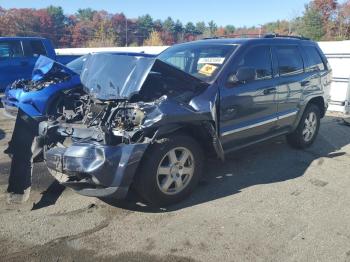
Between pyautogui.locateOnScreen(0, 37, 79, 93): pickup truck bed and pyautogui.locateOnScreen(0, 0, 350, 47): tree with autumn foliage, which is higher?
pyautogui.locateOnScreen(0, 0, 350, 47): tree with autumn foliage

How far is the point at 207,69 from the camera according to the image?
16.2 feet

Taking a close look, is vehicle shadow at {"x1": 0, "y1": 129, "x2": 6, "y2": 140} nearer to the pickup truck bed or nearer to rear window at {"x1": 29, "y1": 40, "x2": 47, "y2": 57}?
the pickup truck bed

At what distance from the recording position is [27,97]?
25.5 ft

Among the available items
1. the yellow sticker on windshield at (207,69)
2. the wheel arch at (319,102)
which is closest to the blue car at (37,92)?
the yellow sticker on windshield at (207,69)

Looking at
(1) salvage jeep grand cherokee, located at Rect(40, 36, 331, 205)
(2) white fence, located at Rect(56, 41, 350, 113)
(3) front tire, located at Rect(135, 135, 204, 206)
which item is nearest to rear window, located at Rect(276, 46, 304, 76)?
(1) salvage jeep grand cherokee, located at Rect(40, 36, 331, 205)

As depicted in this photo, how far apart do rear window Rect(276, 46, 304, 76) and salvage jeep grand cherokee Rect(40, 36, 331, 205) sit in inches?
1.1

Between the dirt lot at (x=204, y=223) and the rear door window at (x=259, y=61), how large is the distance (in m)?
1.39

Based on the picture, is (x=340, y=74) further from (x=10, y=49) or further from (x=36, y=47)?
(x=10, y=49)

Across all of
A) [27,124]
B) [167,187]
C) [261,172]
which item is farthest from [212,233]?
[27,124]

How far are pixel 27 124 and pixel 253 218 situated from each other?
3.12 m

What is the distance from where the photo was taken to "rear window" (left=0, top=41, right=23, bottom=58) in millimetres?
11875

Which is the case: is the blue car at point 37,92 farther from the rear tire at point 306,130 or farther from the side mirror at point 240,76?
the rear tire at point 306,130

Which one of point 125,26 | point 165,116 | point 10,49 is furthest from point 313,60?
point 125,26

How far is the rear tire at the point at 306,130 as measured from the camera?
6.47m
